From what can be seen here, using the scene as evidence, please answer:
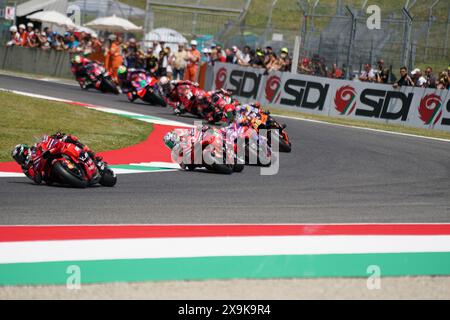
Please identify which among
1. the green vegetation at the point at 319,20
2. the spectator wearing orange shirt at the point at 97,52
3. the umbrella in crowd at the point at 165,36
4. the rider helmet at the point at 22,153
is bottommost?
the rider helmet at the point at 22,153

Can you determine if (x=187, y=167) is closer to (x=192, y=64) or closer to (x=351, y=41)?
(x=351, y=41)

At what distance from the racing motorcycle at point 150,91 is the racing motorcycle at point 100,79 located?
2960mm

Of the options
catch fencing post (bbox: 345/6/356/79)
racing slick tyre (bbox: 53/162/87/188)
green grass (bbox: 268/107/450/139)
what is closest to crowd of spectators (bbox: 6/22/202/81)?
green grass (bbox: 268/107/450/139)

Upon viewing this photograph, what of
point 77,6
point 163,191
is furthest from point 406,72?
point 77,6

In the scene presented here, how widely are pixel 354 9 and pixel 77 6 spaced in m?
18.3

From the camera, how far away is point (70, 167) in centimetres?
978

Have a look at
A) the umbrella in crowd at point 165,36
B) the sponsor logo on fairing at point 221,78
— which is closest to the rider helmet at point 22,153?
the sponsor logo on fairing at point 221,78

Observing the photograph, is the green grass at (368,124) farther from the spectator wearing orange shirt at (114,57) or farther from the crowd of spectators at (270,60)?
the spectator wearing orange shirt at (114,57)

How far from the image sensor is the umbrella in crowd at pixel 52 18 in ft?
115

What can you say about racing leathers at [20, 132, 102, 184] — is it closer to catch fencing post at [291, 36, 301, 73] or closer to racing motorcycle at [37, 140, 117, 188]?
racing motorcycle at [37, 140, 117, 188]

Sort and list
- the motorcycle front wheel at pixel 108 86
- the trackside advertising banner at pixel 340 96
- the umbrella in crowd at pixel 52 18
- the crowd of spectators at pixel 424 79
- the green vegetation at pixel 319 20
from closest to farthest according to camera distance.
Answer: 1. the crowd of spectators at pixel 424 79
2. the trackside advertising banner at pixel 340 96
3. the green vegetation at pixel 319 20
4. the motorcycle front wheel at pixel 108 86
5. the umbrella in crowd at pixel 52 18

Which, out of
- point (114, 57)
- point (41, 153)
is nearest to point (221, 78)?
point (114, 57)

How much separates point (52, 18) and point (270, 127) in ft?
74.8

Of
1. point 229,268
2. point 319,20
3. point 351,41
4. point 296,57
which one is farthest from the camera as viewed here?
point 319,20
